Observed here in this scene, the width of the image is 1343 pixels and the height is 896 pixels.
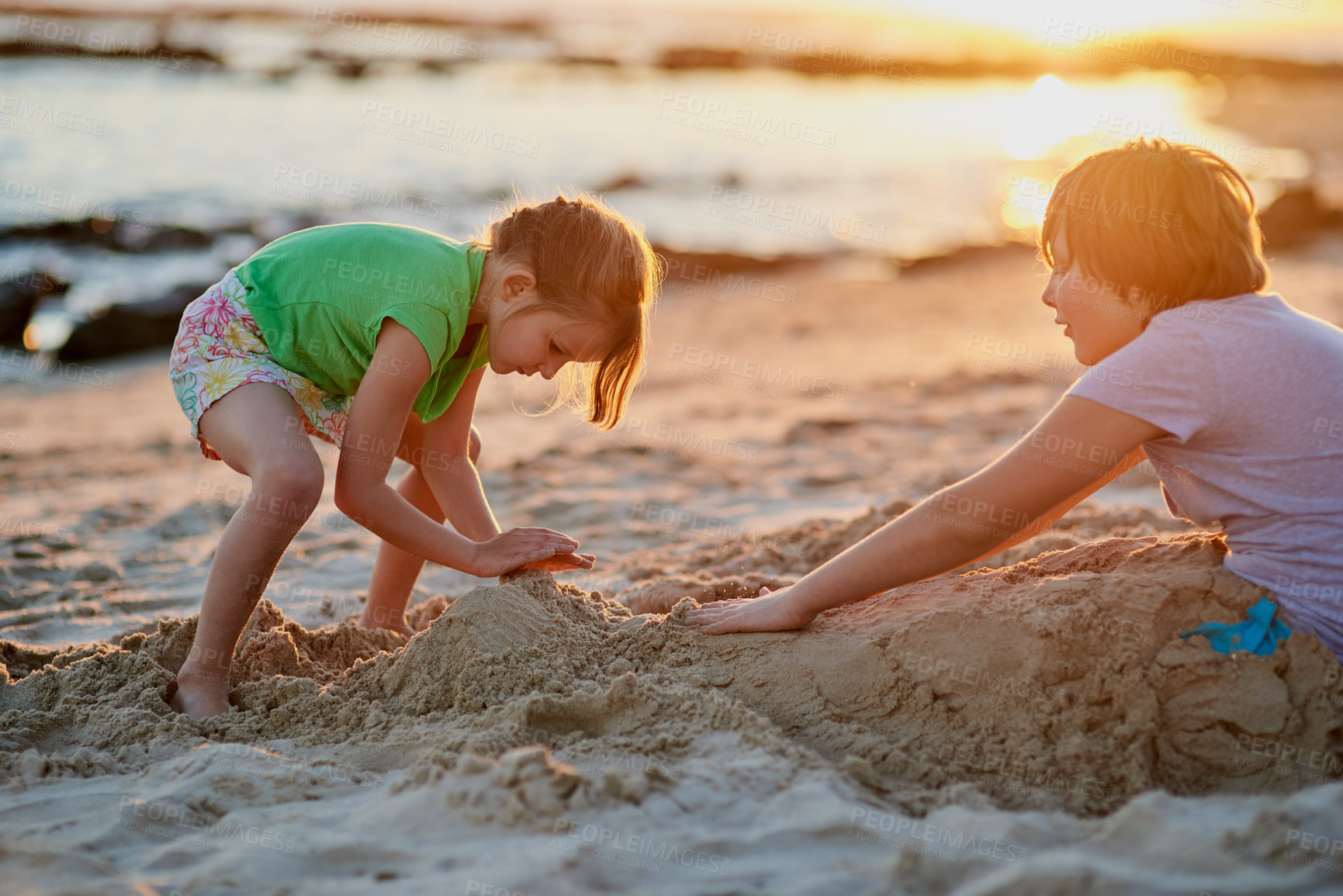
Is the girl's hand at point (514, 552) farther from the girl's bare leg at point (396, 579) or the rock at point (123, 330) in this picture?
the rock at point (123, 330)

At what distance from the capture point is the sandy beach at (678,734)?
1646mm

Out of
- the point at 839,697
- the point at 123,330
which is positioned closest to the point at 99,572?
the point at 839,697

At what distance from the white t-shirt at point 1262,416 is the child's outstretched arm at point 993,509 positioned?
70 millimetres

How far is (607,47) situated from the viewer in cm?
4953

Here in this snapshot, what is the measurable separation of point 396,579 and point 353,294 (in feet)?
3.37

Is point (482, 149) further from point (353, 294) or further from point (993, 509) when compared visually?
point (993, 509)

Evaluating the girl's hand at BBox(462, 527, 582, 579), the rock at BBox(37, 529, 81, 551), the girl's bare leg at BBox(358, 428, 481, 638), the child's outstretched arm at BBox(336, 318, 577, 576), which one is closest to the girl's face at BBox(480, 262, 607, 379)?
the child's outstretched arm at BBox(336, 318, 577, 576)

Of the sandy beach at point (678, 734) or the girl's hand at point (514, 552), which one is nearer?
the sandy beach at point (678, 734)

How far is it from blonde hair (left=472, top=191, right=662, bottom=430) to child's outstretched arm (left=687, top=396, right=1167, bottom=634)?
0.87 meters

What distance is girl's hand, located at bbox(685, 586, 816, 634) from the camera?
2.51m

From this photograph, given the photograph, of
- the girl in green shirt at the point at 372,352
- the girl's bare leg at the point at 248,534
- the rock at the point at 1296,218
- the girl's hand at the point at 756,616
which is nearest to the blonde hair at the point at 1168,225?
the girl's hand at the point at 756,616

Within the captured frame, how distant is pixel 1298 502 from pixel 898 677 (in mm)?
920

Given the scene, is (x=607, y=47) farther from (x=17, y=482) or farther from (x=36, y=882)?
(x=36, y=882)

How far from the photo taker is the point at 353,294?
265 centimetres
